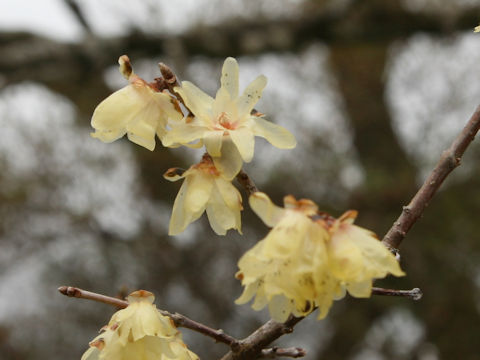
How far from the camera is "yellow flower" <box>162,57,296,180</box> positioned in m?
0.74

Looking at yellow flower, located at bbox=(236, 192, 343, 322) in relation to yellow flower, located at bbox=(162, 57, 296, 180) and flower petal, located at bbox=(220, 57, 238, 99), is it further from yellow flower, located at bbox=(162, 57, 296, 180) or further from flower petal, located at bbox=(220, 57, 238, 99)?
flower petal, located at bbox=(220, 57, 238, 99)

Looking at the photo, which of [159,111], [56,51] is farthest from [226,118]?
[56,51]

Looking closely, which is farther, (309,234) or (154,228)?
(154,228)

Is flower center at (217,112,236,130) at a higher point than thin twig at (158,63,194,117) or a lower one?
lower

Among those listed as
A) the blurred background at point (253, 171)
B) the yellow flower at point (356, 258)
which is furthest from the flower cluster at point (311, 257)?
the blurred background at point (253, 171)

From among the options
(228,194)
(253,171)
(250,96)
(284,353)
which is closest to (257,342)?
(284,353)

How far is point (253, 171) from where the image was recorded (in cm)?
397

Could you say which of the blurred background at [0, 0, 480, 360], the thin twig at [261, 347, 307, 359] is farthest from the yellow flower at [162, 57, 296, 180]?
the blurred background at [0, 0, 480, 360]

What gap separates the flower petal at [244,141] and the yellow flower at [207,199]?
6cm

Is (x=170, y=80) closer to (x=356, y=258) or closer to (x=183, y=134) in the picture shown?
(x=183, y=134)

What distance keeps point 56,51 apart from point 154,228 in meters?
1.44

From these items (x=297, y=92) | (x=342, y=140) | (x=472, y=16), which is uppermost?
(x=472, y=16)

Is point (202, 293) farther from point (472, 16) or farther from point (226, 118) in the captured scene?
point (226, 118)

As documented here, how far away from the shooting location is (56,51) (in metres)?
3.82
